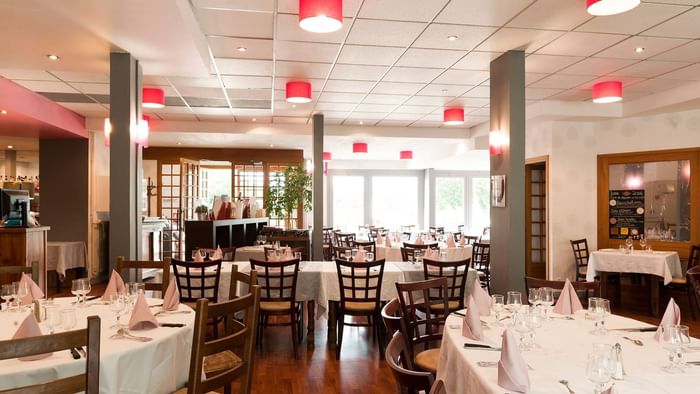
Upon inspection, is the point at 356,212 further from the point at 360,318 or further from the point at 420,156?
the point at 360,318

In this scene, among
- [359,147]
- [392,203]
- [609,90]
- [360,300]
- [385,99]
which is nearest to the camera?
[360,300]

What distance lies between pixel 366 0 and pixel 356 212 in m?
14.4

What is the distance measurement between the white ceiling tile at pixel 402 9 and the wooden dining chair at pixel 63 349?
324 cm

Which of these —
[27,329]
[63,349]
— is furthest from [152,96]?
[63,349]

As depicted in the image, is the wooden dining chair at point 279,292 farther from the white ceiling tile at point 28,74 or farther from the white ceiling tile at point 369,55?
the white ceiling tile at point 28,74

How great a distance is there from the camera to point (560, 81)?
264 inches

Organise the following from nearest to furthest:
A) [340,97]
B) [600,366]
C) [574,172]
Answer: [600,366] < [340,97] < [574,172]

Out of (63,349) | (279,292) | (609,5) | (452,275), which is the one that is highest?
(609,5)

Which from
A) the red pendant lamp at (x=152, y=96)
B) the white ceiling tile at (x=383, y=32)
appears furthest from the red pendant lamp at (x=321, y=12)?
the red pendant lamp at (x=152, y=96)

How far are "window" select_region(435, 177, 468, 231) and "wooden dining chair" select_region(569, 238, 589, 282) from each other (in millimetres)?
9463

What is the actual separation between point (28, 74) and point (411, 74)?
4.87 metres

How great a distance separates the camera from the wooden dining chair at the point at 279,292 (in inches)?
197

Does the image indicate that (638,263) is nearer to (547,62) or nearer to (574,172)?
(574,172)

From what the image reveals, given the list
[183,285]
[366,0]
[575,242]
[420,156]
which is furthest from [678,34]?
[420,156]
